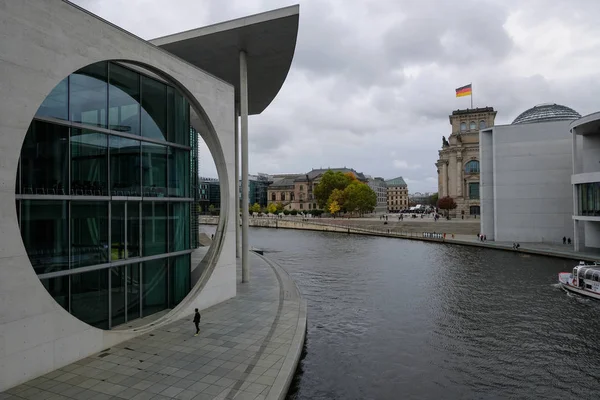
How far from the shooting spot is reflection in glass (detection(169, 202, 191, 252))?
15891mm

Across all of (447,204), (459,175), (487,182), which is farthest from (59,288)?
(459,175)

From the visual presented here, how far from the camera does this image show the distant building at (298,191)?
135 meters

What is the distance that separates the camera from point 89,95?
12.2 metres

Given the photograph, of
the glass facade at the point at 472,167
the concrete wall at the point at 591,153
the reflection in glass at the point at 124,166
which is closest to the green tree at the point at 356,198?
the glass facade at the point at 472,167

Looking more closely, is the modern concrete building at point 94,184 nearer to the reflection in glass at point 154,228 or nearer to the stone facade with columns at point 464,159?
the reflection in glass at point 154,228

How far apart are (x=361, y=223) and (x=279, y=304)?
56640 millimetres

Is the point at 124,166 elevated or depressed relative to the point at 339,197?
depressed

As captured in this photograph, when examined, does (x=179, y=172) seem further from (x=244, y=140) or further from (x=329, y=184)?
(x=329, y=184)

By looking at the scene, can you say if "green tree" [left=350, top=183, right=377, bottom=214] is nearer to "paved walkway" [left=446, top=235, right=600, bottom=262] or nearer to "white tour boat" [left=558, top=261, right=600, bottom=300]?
"paved walkway" [left=446, top=235, right=600, bottom=262]

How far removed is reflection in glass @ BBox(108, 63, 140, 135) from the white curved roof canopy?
Answer: 699 cm

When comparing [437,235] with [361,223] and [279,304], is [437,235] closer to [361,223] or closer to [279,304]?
[361,223]

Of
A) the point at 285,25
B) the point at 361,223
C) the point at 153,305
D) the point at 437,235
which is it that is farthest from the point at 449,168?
the point at 153,305

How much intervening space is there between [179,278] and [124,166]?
18.1ft

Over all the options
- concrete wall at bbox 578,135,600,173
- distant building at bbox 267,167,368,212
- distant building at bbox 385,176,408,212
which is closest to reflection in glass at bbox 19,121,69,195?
concrete wall at bbox 578,135,600,173
